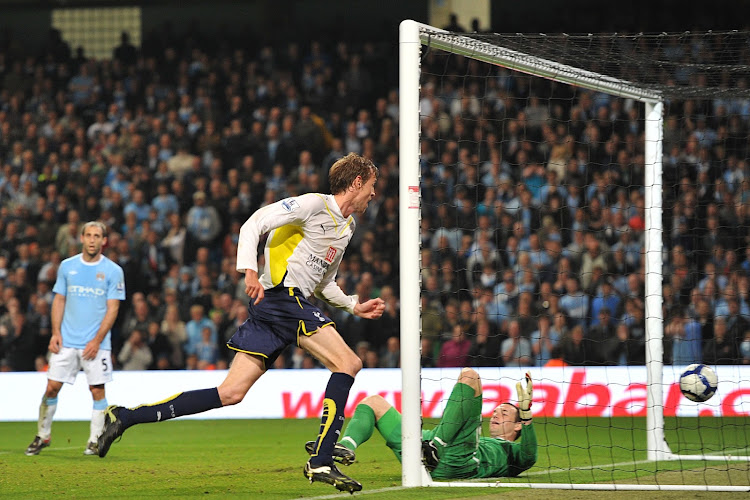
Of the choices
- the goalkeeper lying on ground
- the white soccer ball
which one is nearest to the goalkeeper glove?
the goalkeeper lying on ground

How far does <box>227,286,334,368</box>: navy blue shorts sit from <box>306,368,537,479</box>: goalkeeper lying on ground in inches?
32.7

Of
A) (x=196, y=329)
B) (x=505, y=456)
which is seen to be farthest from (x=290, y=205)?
(x=196, y=329)

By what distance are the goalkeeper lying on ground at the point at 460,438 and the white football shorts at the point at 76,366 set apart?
123 inches

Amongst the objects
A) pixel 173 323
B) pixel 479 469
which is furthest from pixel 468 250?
pixel 479 469

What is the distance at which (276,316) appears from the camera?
6066 millimetres

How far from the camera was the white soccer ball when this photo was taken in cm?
746

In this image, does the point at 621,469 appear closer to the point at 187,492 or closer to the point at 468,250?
the point at 187,492

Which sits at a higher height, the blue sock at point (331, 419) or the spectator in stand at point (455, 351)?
the blue sock at point (331, 419)

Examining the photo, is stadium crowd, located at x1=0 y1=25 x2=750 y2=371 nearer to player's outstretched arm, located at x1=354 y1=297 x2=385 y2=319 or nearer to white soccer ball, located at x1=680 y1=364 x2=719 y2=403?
white soccer ball, located at x1=680 y1=364 x2=719 y2=403

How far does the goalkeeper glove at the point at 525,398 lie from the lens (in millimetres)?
6344

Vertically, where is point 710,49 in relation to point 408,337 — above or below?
above

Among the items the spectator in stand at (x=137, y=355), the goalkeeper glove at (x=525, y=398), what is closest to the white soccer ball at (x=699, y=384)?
the goalkeeper glove at (x=525, y=398)

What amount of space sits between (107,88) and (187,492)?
45.7 feet

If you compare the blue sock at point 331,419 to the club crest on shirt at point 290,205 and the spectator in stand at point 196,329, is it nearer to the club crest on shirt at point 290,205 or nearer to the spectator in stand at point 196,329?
the club crest on shirt at point 290,205
